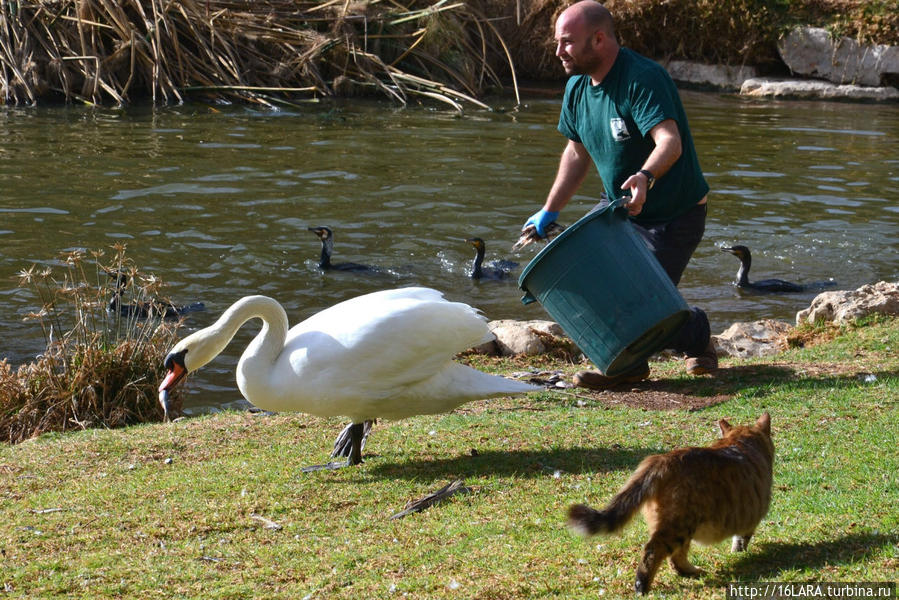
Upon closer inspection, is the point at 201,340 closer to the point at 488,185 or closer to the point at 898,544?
the point at 898,544

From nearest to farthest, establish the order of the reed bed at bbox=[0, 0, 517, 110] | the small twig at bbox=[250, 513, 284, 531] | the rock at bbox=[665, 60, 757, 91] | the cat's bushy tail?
the cat's bushy tail → the small twig at bbox=[250, 513, 284, 531] → the reed bed at bbox=[0, 0, 517, 110] → the rock at bbox=[665, 60, 757, 91]

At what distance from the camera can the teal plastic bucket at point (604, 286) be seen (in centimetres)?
563

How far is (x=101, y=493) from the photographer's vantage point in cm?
549

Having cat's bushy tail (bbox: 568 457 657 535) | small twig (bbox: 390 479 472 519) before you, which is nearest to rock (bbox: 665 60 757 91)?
small twig (bbox: 390 479 472 519)

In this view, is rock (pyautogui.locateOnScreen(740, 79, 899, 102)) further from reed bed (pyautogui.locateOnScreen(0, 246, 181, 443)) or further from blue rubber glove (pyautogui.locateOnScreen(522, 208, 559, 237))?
reed bed (pyautogui.locateOnScreen(0, 246, 181, 443))

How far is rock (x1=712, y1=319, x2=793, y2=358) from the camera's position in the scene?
9078 millimetres

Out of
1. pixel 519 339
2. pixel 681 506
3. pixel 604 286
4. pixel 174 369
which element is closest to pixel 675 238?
pixel 604 286

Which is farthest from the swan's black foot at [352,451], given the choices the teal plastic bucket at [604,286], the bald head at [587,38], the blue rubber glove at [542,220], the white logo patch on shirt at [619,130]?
the bald head at [587,38]

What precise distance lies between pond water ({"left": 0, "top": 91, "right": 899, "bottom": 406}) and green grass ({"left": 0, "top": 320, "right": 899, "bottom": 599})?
2504 mm

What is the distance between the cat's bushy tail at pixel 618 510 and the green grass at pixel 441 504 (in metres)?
0.33

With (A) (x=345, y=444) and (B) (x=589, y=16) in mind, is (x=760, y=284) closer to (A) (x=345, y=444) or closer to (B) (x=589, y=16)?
(B) (x=589, y=16)

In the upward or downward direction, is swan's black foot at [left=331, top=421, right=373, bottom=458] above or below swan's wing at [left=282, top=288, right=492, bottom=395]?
below

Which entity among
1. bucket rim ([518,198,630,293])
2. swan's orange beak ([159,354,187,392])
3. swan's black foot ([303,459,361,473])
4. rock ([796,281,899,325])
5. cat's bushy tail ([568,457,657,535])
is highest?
bucket rim ([518,198,630,293])

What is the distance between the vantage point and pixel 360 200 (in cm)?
1526
